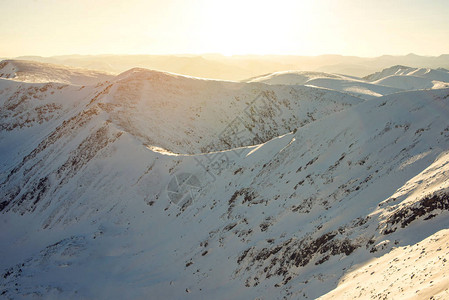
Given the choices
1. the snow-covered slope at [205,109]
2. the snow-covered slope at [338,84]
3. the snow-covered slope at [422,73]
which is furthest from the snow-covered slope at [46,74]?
the snow-covered slope at [422,73]

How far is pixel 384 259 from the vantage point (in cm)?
1193

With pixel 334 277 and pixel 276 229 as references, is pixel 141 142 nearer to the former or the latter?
pixel 276 229

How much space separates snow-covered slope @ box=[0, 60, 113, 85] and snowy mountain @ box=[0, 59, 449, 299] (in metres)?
38.1

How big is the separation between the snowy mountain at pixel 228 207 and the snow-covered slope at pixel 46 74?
38.1 m

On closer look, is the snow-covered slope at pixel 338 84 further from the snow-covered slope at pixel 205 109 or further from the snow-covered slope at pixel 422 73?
the snow-covered slope at pixel 422 73

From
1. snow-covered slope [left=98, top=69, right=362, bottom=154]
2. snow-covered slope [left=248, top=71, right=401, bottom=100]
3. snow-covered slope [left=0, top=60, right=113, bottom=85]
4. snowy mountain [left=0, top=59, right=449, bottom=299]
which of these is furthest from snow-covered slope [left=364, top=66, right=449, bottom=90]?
snow-covered slope [left=0, top=60, right=113, bottom=85]

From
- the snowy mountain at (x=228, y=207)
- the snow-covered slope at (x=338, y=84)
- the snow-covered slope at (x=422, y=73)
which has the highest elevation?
the snow-covered slope at (x=422, y=73)

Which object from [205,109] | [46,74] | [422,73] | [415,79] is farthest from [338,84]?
[46,74]

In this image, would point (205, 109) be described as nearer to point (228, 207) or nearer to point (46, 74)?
point (228, 207)

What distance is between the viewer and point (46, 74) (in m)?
85.7

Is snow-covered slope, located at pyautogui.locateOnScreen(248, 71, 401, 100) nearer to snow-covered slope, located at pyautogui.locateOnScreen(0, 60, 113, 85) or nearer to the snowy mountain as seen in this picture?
the snowy mountain

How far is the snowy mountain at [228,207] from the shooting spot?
519 inches

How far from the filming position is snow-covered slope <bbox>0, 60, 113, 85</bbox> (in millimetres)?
81844

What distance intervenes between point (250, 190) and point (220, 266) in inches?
303
